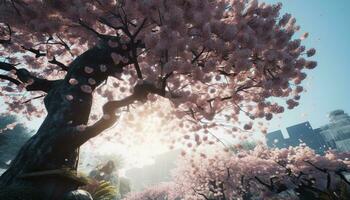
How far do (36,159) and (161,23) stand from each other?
4574mm

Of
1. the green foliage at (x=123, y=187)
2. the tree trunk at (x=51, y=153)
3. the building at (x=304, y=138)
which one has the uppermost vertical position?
the building at (x=304, y=138)

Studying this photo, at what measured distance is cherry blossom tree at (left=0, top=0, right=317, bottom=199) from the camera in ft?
20.1

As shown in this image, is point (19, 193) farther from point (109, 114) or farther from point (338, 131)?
point (338, 131)

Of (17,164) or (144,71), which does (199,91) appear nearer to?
(144,71)

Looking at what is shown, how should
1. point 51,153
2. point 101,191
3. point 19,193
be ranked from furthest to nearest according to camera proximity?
point 101,191
point 51,153
point 19,193

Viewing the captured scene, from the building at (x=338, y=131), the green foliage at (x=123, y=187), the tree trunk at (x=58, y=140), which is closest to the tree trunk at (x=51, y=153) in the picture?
the tree trunk at (x=58, y=140)

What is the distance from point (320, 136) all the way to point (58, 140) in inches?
2554

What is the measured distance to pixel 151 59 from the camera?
307 inches

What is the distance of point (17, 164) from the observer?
6.38 metres

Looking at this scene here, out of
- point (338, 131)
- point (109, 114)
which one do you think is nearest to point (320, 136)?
point (338, 131)

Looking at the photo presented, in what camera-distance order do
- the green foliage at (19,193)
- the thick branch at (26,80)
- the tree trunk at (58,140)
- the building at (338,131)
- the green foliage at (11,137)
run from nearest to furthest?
the green foliage at (19,193) < the tree trunk at (58,140) < the thick branch at (26,80) < the green foliage at (11,137) < the building at (338,131)

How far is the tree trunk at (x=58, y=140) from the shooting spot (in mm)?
6109

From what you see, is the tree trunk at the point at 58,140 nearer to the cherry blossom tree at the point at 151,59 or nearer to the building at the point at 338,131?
the cherry blossom tree at the point at 151,59

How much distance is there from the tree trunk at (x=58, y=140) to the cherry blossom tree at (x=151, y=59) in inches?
1.0
